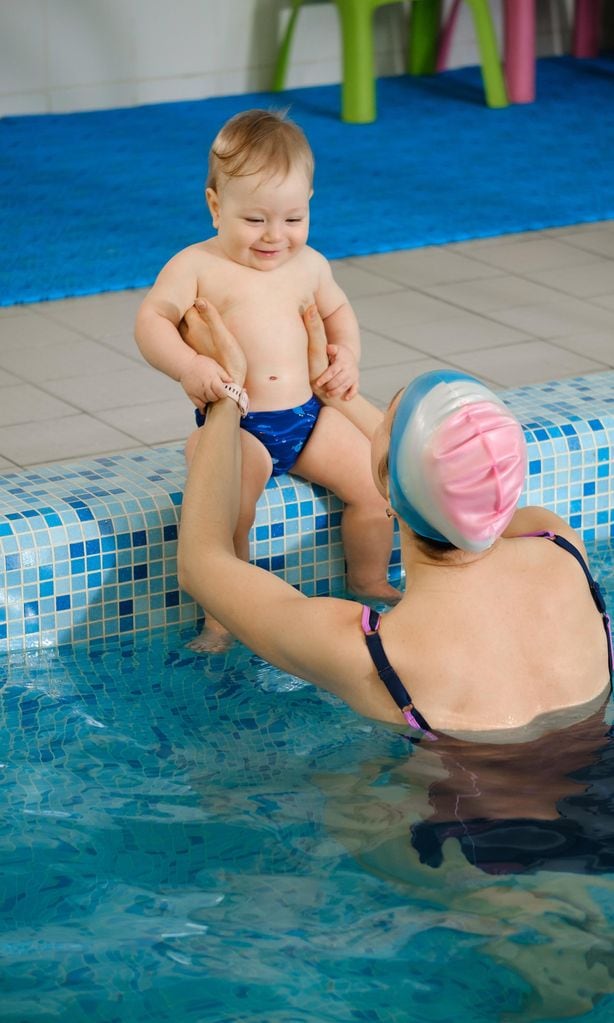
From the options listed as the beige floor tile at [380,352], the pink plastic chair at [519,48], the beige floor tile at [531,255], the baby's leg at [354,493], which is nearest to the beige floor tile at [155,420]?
the beige floor tile at [380,352]

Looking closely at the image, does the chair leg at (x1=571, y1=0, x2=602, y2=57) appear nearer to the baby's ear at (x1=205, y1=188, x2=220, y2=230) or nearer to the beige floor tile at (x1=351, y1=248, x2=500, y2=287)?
the beige floor tile at (x1=351, y1=248, x2=500, y2=287)

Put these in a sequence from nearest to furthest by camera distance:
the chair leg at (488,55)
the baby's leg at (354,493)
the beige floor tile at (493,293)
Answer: the baby's leg at (354,493)
the beige floor tile at (493,293)
the chair leg at (488,55)

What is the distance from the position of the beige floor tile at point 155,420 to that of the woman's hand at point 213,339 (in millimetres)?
975

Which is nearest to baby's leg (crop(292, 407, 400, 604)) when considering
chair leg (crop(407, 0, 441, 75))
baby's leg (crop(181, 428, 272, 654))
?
baby's leg (crop(181, 428, 272, 654))

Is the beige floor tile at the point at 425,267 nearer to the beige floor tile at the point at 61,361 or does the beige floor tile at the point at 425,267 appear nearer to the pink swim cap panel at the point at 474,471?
the beige floor tile at the point at 61,361

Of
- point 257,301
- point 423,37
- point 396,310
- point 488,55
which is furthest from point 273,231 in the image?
point 423,37

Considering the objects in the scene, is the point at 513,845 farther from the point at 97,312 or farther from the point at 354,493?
the point at 97,312

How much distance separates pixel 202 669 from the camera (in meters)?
3.14

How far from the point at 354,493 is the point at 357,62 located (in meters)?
4.82

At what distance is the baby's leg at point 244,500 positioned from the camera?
317 cm

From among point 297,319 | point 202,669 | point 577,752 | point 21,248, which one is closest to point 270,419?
point 297,319

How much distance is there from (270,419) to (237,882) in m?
1.09

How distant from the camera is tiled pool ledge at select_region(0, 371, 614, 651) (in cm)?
317

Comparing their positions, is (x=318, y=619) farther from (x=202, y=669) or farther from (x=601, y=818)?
(x=202, y=669)
